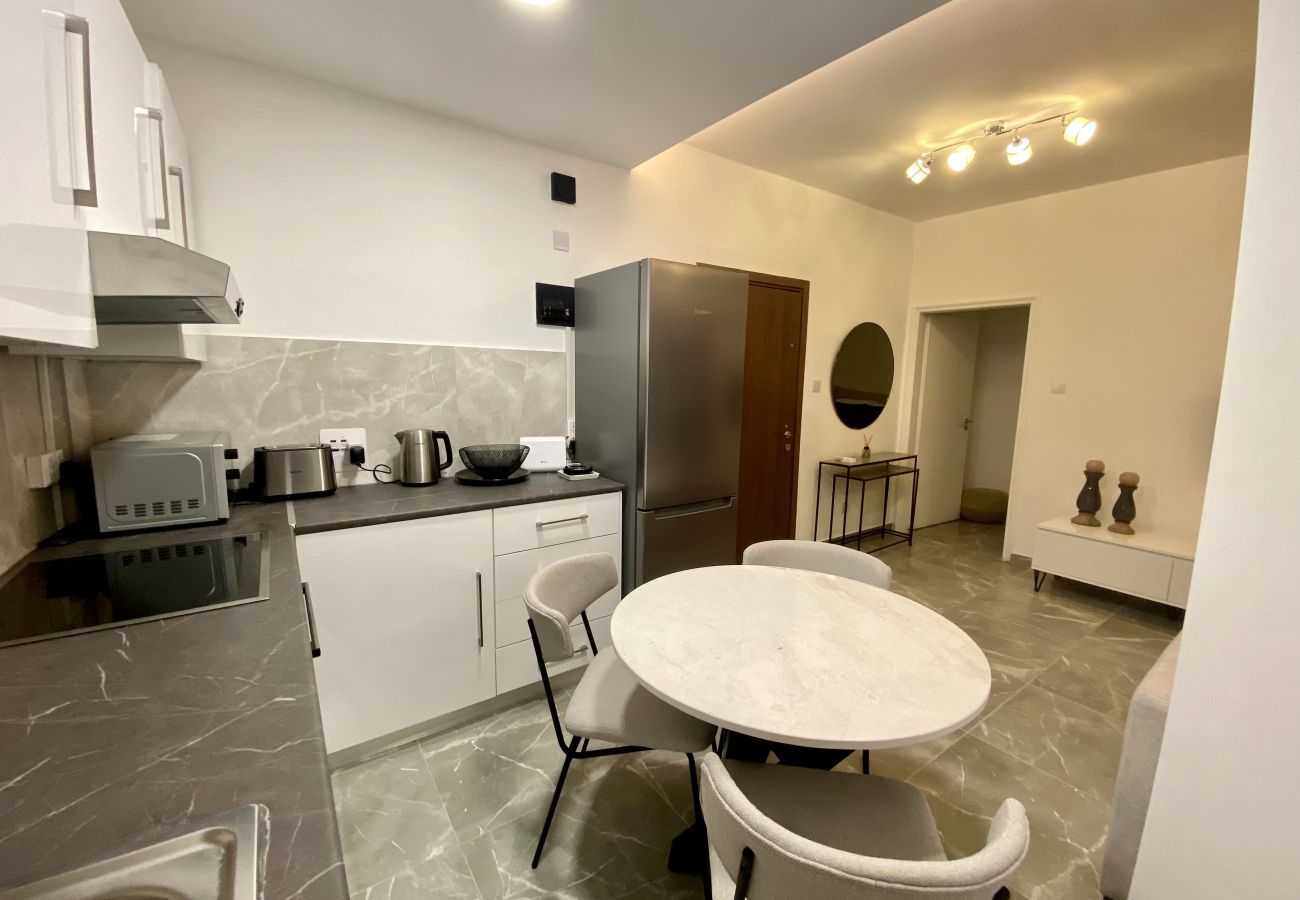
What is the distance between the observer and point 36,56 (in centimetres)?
78

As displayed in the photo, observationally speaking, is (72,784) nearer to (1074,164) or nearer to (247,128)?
(247,128)

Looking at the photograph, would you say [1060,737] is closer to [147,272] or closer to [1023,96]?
[1023,96]

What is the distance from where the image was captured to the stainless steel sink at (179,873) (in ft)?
1.54

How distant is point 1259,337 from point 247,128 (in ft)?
9.86

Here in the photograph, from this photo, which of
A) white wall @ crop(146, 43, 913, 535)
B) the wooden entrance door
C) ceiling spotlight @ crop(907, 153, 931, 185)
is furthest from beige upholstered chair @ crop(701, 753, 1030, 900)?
ceiling spotlight @ crop(907, 153, 931, 185)

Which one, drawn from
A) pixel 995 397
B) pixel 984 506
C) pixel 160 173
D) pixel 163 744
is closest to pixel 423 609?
pixel 163 744

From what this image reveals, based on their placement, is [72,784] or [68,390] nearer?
[72,784]

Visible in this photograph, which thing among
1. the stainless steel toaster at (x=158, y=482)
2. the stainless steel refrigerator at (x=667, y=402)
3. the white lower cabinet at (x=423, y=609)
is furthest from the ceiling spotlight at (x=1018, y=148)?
the stainless steel toaster at (x=158, y=482)

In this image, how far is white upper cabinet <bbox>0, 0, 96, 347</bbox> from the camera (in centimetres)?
69

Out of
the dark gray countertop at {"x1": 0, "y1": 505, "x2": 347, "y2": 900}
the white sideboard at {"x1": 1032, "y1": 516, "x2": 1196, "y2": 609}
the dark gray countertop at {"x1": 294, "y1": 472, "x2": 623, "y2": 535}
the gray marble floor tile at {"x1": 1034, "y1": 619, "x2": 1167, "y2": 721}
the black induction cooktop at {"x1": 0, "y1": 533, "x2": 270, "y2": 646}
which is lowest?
the gray marble floor tile at {"x1": 1034, "y1": 619, "x2": 1167, "y2": 721}

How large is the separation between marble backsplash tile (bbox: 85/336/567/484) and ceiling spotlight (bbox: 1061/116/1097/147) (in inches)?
107

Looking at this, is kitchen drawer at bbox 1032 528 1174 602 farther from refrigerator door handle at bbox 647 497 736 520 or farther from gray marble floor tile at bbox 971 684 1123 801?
refrigerator door handle at bbox 647 497 736 520

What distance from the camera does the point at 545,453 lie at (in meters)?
2.51

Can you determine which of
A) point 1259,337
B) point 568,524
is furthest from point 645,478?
point 1259,337
